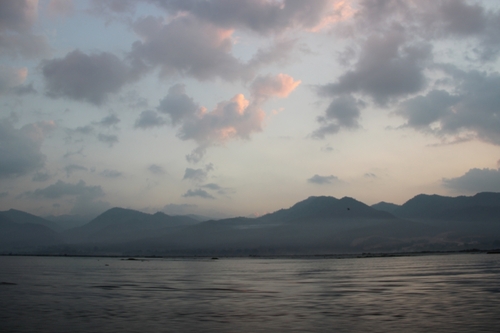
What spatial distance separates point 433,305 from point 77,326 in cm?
2935

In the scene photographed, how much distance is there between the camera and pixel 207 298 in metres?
49.3

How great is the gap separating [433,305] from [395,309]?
181 inches

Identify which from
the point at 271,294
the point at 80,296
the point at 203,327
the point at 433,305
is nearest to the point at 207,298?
the point at 271,294

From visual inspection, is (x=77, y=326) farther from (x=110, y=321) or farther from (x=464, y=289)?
(x=464, y=289)

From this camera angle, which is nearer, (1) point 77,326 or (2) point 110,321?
(1) point 77,326

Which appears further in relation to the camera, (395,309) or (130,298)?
(130,298)

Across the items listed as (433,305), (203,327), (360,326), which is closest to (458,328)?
(360,326)

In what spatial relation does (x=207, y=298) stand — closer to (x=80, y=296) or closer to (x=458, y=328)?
(x=80, y=296)

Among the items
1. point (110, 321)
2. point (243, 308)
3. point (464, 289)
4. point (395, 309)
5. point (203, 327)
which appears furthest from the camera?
point (464, 289)

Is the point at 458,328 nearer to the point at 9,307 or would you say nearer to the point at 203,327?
the point at 203,327

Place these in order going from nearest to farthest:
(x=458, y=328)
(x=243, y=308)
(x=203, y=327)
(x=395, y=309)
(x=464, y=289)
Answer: (x=458, y=328) < (x=203, y=327) < (x=395, y=309) < (x=243, y=308) < (x=464, y=289)

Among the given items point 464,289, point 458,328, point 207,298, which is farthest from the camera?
point 464,289

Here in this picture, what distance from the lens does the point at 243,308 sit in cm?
3962

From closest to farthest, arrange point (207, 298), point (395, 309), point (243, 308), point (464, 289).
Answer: point (395, 309) < point (243, 308) < point (207, 298) < point (464, 289)
